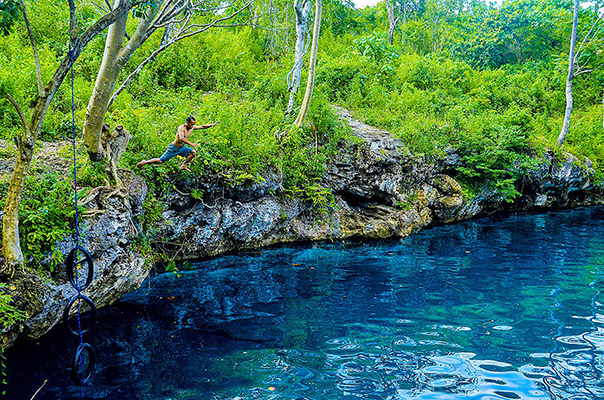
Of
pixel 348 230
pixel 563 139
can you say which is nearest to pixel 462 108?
pixel 563 139

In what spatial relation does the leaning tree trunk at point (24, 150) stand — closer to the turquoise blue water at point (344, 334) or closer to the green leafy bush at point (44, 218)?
the green leafy bush at point (44, 218)

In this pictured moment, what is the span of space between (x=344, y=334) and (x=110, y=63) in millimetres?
5921

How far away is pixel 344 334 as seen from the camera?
5785 millimetres

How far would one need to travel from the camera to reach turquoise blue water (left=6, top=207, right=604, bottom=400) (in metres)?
4.49

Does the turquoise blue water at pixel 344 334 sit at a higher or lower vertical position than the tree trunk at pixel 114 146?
lower

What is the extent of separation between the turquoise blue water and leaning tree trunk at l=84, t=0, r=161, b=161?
3.27 m

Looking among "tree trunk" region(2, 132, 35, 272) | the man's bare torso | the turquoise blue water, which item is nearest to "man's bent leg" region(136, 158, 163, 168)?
the man's bare torso

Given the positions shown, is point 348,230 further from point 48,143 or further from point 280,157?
point 48,143

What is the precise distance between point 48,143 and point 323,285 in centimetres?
676

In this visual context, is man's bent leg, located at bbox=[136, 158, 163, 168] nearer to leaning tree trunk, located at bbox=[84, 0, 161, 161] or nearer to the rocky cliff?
the rocky cliff

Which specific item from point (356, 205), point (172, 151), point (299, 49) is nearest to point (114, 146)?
point (172, 151)

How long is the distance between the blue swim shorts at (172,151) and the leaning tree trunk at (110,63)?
4.93 feet

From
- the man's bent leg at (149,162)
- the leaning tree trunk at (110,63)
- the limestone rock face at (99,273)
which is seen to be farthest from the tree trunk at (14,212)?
the man's bent leg at (149,162)

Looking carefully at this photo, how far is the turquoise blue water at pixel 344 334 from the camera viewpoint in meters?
4.49
